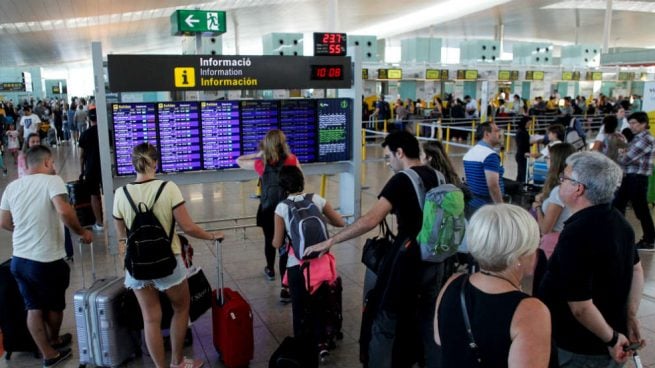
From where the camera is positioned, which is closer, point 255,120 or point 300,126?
point 255,120

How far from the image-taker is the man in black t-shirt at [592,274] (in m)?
2.28

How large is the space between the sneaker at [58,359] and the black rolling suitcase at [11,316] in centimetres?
27

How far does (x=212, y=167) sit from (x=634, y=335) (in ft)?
Result: 18.1

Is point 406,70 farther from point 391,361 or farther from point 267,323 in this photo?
point 391,361

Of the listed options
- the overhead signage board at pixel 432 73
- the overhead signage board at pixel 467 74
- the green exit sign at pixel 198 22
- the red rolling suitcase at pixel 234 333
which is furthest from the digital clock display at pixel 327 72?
the overhead signage board at pixel 467 74

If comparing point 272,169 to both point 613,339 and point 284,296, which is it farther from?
point 613,339

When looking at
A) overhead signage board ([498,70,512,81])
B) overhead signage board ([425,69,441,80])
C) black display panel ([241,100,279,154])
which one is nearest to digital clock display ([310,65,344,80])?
black display panel ([241,100,279,154])

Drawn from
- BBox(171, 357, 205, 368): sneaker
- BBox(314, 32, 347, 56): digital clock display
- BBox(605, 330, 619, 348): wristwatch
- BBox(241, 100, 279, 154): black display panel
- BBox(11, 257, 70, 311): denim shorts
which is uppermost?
BBox(314, 32, 347, 56): digital clock display

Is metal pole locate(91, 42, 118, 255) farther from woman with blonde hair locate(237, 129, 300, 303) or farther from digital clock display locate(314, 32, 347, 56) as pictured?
digital clock display locate(314, 32, 347, 56)

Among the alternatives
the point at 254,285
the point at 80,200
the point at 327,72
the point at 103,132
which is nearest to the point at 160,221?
the point at 254,285

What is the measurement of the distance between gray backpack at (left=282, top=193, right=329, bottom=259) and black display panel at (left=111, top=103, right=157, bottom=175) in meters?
3.47

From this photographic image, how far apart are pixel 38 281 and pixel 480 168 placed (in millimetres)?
3767

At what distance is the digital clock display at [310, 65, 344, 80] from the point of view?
7262 millimetres

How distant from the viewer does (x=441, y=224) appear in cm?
296
